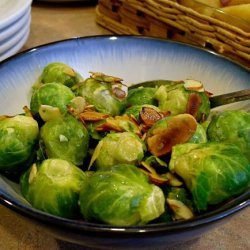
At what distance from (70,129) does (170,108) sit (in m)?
0.21

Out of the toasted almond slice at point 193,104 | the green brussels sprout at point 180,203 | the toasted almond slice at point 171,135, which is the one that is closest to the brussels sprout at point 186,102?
the toasted almond slice at point 193,104

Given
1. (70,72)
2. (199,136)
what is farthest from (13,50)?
(199,136)

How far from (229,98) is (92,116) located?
0.89 feet

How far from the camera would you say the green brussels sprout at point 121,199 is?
2.02ft

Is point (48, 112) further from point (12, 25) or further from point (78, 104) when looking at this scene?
point (12, 25)

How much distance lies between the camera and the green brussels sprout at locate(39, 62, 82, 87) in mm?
920

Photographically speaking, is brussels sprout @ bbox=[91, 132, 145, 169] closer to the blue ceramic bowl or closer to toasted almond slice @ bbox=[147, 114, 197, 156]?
toasted almond slice @ bbox=[147, 114, 197, 156]

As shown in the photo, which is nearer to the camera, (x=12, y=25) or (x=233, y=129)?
(x=233, y=129)

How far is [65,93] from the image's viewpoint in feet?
2.83

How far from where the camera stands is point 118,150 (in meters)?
0.72

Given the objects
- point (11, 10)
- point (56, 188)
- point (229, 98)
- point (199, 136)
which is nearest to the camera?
point (56, 188)

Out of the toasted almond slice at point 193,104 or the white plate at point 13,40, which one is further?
the white plate at point 13,40

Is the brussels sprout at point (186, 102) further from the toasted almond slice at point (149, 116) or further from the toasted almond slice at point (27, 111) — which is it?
the toasted almond slice at point (27, 111)

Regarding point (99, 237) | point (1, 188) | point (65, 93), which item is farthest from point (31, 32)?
point (99, 237)
